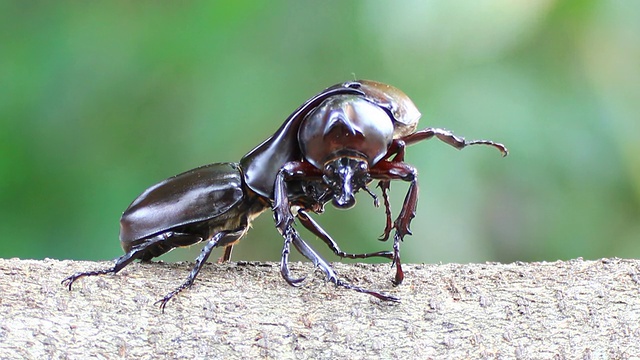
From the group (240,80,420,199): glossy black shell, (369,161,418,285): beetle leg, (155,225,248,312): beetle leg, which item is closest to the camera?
(155,225,248,312): beetle leg

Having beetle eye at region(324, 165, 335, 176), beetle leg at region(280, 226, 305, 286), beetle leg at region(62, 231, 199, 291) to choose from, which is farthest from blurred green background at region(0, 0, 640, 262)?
beetle leg at region(280, 226, 305, 286)

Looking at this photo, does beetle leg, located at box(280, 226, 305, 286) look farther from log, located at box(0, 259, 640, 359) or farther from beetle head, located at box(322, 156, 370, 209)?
beetle head, located at box(322, 156, 370, 209)

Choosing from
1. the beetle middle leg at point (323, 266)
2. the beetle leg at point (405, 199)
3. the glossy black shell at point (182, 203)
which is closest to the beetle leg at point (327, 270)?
the beetle middle leg at point (323, 266)

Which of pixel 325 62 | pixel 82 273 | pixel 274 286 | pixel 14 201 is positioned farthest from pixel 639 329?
pixel 14 201

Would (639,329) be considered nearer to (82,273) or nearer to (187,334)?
(187,334)

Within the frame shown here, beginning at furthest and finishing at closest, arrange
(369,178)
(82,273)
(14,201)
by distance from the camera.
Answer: (14,201) → (369,178) → (82,273)

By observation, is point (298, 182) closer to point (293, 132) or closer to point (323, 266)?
point (293, 132)

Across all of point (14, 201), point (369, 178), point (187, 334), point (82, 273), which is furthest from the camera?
point (14, 201)
